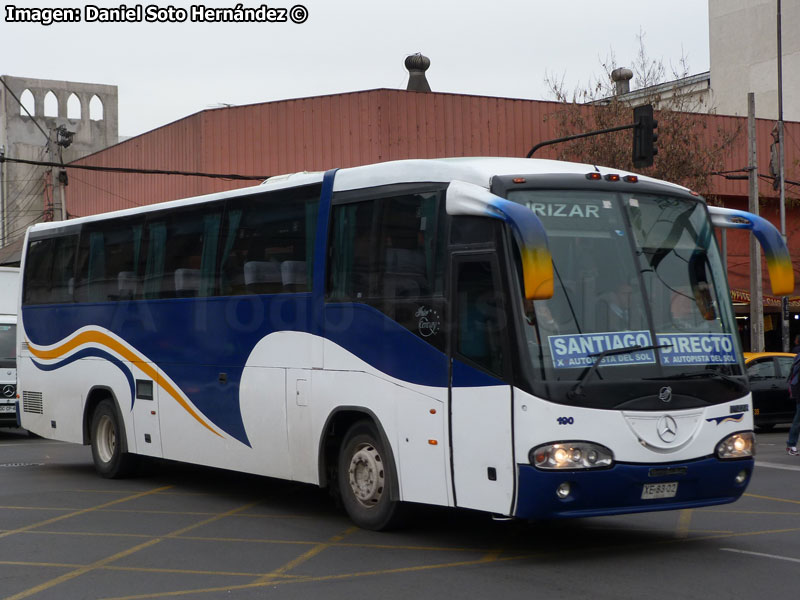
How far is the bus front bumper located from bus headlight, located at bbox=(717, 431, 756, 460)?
137 mm

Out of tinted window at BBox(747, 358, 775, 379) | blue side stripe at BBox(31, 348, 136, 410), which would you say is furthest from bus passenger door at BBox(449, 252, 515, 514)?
tinted window at BBox(747, 358, 775, 379)

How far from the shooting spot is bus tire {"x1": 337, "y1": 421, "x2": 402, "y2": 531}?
32.5ft

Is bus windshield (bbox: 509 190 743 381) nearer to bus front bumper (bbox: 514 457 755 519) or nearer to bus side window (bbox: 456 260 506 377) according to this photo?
bus side window (bbox: 456 260 506 377)

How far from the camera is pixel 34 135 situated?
192ft

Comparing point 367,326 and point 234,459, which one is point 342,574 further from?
point 234,459

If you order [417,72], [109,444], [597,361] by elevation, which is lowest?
[109,444]

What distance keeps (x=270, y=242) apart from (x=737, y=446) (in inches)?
192

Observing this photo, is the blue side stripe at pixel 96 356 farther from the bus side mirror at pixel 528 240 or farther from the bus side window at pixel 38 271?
the bus side mirror at pixel 528 240

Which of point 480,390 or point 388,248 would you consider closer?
point 480,390

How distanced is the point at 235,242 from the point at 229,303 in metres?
0.63

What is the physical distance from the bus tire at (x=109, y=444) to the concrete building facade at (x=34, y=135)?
40406mm

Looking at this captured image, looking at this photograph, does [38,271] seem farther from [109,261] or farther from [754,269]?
[754,269]

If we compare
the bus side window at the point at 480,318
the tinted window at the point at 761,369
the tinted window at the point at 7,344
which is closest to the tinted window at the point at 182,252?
the bus side window at the point at 480,318

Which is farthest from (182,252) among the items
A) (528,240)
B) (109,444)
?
(528,240)
